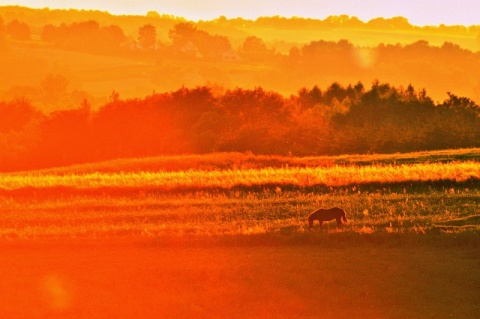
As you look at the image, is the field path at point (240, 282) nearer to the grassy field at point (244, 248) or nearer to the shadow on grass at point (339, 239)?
the grassy field at point (244, 248)

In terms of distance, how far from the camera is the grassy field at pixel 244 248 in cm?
1692

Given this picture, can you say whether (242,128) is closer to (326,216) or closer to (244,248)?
(326,216)

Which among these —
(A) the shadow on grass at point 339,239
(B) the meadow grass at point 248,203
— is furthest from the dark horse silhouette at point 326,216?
(A) the shadow on grass at point 339,239

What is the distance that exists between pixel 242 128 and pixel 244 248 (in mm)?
51872

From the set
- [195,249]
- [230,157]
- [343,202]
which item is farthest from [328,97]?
[195,249]

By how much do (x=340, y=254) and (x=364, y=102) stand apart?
61220 mm

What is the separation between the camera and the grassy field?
A: 16922 mm

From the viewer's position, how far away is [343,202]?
3428cm

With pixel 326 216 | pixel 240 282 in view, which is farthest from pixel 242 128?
pixel 240 282

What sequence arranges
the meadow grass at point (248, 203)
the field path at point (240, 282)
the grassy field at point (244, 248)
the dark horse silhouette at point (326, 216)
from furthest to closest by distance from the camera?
the meadow grass at point (248, 203) → the dark horse silhouette at point (326, 216) → the grassy field at point (244, 248) → the field path at point (240, 282)

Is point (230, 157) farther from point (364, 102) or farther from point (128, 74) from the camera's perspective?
point (128, 74)

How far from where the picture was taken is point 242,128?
245 feet

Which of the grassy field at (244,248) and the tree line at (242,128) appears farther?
the tree line at (242,128)

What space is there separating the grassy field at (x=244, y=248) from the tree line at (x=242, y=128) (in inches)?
1178
